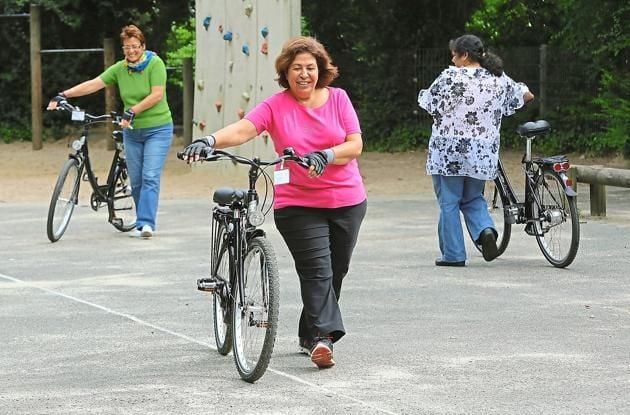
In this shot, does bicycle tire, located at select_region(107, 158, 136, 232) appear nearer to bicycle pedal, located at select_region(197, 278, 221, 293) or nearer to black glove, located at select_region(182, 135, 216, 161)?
bicycle pedal, located at select_region(197, 278, 221, 293)

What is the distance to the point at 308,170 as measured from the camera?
7324 millimetres

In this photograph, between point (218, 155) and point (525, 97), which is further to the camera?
point (525, 97)

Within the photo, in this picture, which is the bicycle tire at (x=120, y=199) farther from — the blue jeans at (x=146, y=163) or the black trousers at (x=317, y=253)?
the black trousers at (x=317, y=253)

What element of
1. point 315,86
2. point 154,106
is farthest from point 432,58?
point 315,86

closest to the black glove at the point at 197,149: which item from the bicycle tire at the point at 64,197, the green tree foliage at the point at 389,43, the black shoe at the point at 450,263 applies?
the black shoe at the point at 450,263

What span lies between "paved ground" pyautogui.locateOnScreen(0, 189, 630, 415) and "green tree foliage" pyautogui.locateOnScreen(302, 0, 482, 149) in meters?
13.2

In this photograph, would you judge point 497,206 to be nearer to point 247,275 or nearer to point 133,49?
point 133,49

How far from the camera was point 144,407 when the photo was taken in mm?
6594

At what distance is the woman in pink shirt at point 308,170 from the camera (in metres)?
7.37

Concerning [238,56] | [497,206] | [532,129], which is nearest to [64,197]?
[497,206]

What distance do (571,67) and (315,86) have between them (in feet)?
56.8

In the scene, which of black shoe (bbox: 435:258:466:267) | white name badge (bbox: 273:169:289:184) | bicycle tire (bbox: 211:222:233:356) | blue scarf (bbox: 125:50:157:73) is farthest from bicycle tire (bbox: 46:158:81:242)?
white name badge (bbox: 273:169:289:184)

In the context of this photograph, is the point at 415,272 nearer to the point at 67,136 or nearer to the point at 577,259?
the point at 577,259

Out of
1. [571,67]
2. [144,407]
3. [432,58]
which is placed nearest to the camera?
[144,407]
